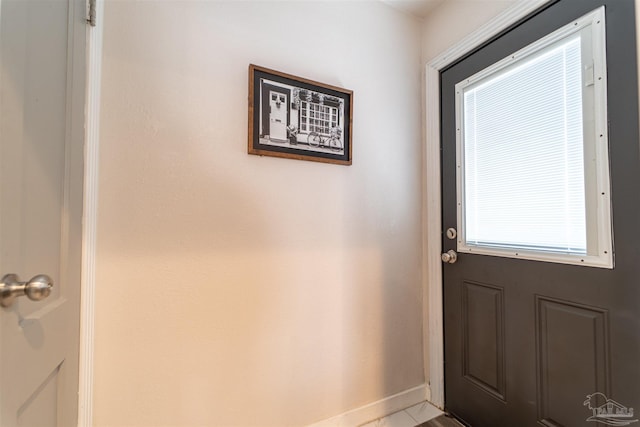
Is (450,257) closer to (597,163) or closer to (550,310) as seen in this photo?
(550,310)

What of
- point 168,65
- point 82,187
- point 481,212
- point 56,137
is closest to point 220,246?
point 82,187

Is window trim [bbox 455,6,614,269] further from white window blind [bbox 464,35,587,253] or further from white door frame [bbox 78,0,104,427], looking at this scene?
white door frame [bbox 78,0,104,427]

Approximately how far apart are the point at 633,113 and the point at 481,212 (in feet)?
2.03

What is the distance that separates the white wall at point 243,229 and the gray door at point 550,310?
25 centimetres

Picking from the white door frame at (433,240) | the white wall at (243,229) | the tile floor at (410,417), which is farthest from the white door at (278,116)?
the tile floor at (410,417)

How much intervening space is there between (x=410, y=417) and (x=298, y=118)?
67.9 inches

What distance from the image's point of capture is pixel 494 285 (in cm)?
129

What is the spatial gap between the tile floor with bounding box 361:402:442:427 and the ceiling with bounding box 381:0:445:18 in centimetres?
237

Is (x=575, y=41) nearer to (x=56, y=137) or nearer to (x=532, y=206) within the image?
(x=532, y=206)

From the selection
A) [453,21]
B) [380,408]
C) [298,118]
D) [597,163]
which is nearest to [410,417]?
[380,408]

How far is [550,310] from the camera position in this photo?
1.10m

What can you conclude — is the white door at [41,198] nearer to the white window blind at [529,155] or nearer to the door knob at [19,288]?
the door knob at [19,288]

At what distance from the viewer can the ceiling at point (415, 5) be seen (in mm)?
1548

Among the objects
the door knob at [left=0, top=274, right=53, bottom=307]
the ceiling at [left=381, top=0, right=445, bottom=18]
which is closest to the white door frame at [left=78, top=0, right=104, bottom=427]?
the door knob at [left=0, top=274, right=53, bottom=307]
